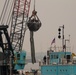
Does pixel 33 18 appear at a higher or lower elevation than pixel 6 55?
higher

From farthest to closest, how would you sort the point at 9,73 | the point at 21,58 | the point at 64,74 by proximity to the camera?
the point at 21,58 < the point at 9,73 < the point at 64,74

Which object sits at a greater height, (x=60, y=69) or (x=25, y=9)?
(x=25, y=9)

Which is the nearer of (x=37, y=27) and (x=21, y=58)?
(x=37, y=27)

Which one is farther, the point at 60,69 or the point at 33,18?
the point at 33,18

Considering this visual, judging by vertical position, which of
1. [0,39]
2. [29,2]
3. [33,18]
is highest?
[29,2]

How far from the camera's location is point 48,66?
61188mm

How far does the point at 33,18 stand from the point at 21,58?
22.2 m

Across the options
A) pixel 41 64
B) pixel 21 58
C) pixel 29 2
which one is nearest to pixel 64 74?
pixel 41 64

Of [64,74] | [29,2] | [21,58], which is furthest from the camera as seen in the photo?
[29,2]

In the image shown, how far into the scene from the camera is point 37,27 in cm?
7944

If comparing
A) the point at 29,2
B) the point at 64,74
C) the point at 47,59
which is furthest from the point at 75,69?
the point at 29,2

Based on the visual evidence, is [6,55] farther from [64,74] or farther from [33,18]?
[64,74]

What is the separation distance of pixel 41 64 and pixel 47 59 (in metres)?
1.95

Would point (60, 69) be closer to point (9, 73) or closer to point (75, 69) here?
point (75, 69)
